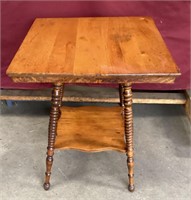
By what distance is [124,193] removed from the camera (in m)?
1.21

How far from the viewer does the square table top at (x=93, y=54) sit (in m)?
0.86

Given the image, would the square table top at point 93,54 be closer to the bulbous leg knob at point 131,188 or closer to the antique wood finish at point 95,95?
the antique wood finish at point 95,95

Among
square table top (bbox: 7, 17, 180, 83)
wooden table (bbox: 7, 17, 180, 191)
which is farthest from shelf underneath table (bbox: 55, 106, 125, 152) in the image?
square table top (bbox: 7, 17, 180, 83)

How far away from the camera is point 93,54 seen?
0.97 meters

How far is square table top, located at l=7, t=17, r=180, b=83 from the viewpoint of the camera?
0.86 meters

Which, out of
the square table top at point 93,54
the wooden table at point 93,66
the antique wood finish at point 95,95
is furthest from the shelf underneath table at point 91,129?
the square table top at point 93,54

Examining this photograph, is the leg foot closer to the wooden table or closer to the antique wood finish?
the wooden table

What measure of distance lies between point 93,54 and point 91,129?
417mm

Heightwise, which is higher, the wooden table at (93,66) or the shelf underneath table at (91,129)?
the wooden table at (93,66)

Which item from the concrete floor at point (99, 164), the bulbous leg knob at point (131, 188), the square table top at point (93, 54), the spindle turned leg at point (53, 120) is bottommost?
the concrete floor at point (99, 164)

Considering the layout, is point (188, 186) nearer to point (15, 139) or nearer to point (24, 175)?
point (24, 175)

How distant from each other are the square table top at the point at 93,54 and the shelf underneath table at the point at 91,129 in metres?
0.37

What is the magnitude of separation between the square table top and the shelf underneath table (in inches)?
14.4

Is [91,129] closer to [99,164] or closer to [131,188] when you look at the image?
[99,164]
